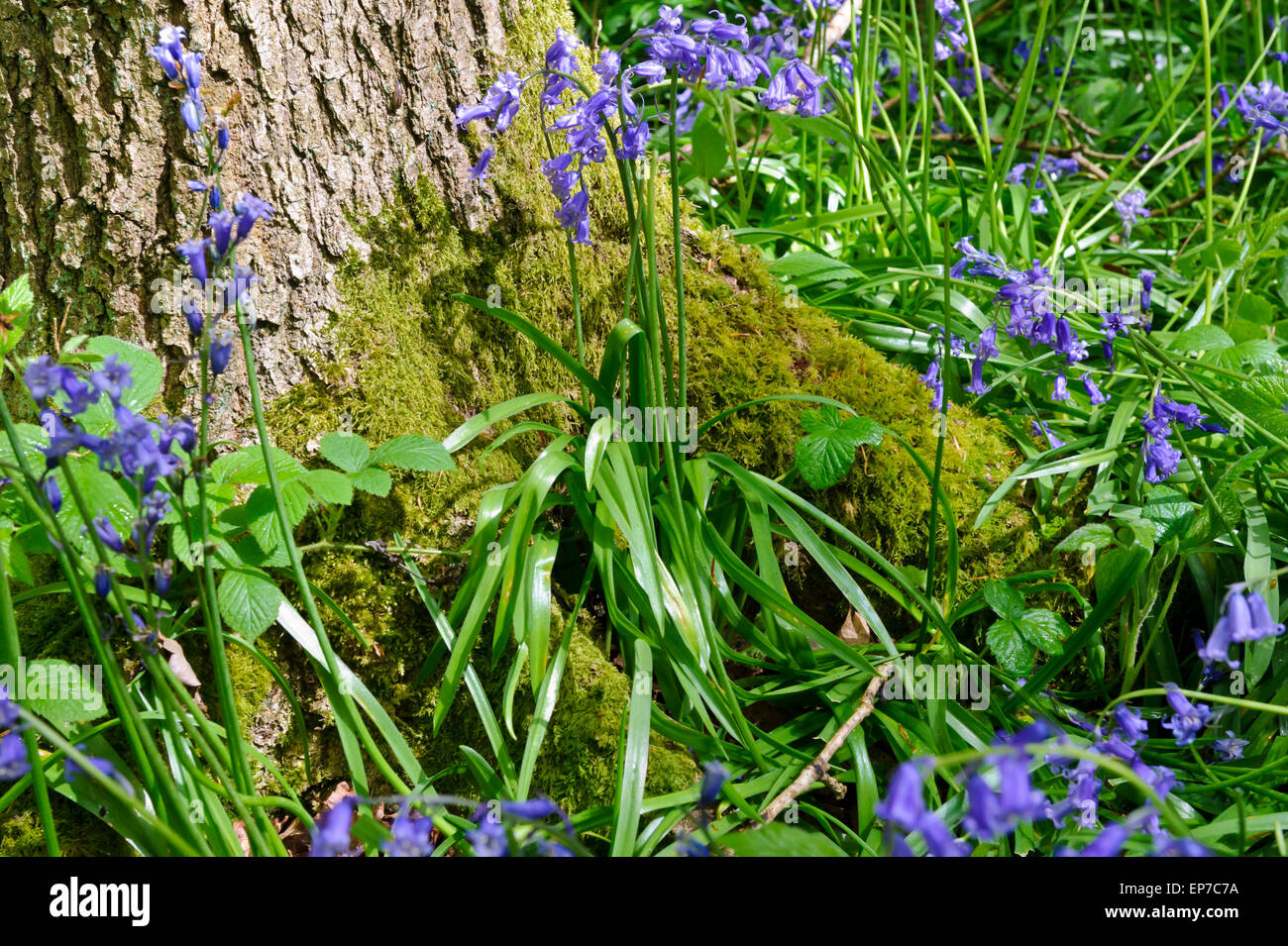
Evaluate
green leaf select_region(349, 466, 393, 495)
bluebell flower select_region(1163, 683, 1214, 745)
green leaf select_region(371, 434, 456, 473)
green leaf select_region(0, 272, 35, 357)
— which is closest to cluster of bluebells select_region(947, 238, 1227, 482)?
bluebell flower select_region(1163, 683, 1214, 745)

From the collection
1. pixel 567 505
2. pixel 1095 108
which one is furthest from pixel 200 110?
pixel 1095 108

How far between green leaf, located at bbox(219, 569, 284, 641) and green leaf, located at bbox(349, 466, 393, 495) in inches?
8.6

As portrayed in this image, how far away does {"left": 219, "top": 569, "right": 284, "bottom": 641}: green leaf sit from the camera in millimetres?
1437

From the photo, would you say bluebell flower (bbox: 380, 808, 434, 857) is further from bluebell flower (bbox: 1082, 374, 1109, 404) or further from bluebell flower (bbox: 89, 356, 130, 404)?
bluebell flower (bbox: 1082, 374, 1109, 404)

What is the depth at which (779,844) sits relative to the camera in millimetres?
1004

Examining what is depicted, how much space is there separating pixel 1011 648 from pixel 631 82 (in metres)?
1.27

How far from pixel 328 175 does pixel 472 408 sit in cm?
55

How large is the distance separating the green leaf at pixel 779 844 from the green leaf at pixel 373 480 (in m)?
0.87

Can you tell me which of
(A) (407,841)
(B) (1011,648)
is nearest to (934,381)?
(B) (1011,648)

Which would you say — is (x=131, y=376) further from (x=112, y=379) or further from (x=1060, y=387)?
(x=1060, y=387)

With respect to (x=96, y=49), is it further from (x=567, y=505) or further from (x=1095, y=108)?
(x=1095, y=108)

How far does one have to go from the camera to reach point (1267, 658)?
179 cm

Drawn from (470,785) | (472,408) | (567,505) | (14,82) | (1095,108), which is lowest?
(470,785)

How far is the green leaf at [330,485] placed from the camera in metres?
1.54
